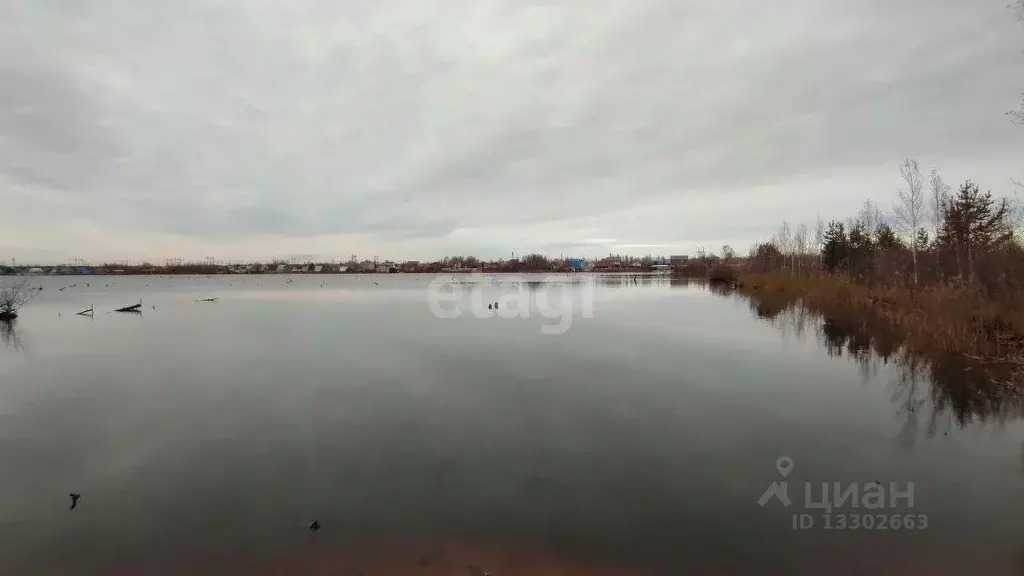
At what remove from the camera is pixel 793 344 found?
53.9ft

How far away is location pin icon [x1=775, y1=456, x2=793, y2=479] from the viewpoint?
628cm

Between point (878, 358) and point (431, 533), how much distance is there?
14.7 metres

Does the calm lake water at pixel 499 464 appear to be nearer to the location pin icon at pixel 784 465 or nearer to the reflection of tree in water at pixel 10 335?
the location pin icon at pixel 784 465

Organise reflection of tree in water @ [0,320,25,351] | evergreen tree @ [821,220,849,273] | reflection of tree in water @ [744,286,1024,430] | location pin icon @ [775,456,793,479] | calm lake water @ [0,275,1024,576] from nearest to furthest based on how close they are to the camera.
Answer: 1. calm lake water @ [0,275,1024,576]
2. location pin icon @ [775,456,793,479]
3. reflection of tree in water @ [744,286,1024,430]
4. reflection of tree in water @ [0,320,25,351]
5. evergreen tree @ [821,220,849,273]

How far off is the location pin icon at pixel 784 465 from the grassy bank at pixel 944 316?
8671 millimetres

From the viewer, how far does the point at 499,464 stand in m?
6.58

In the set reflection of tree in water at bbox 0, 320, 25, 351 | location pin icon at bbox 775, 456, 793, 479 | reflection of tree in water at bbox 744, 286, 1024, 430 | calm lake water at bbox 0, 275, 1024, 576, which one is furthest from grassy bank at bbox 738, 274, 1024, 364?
reflection of tree in water at bbox 0, 320, 25, 351

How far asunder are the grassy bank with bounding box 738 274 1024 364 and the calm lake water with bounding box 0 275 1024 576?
108 inches

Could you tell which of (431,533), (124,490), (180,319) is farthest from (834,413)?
(180,319)

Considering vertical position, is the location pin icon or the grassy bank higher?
the grassy bank

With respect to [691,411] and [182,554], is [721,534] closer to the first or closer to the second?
[691,411]

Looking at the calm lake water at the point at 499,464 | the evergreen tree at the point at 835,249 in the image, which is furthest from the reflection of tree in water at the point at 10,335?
the evergreen tree at the point at 835,249

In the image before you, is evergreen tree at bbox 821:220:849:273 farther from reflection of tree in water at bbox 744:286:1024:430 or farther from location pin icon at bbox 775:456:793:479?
location pin icon at bbox 775:456:793:479

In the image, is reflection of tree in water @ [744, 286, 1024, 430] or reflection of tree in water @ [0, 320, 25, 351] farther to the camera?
reflection of tree in water @ [0, 320, 25, 351]
